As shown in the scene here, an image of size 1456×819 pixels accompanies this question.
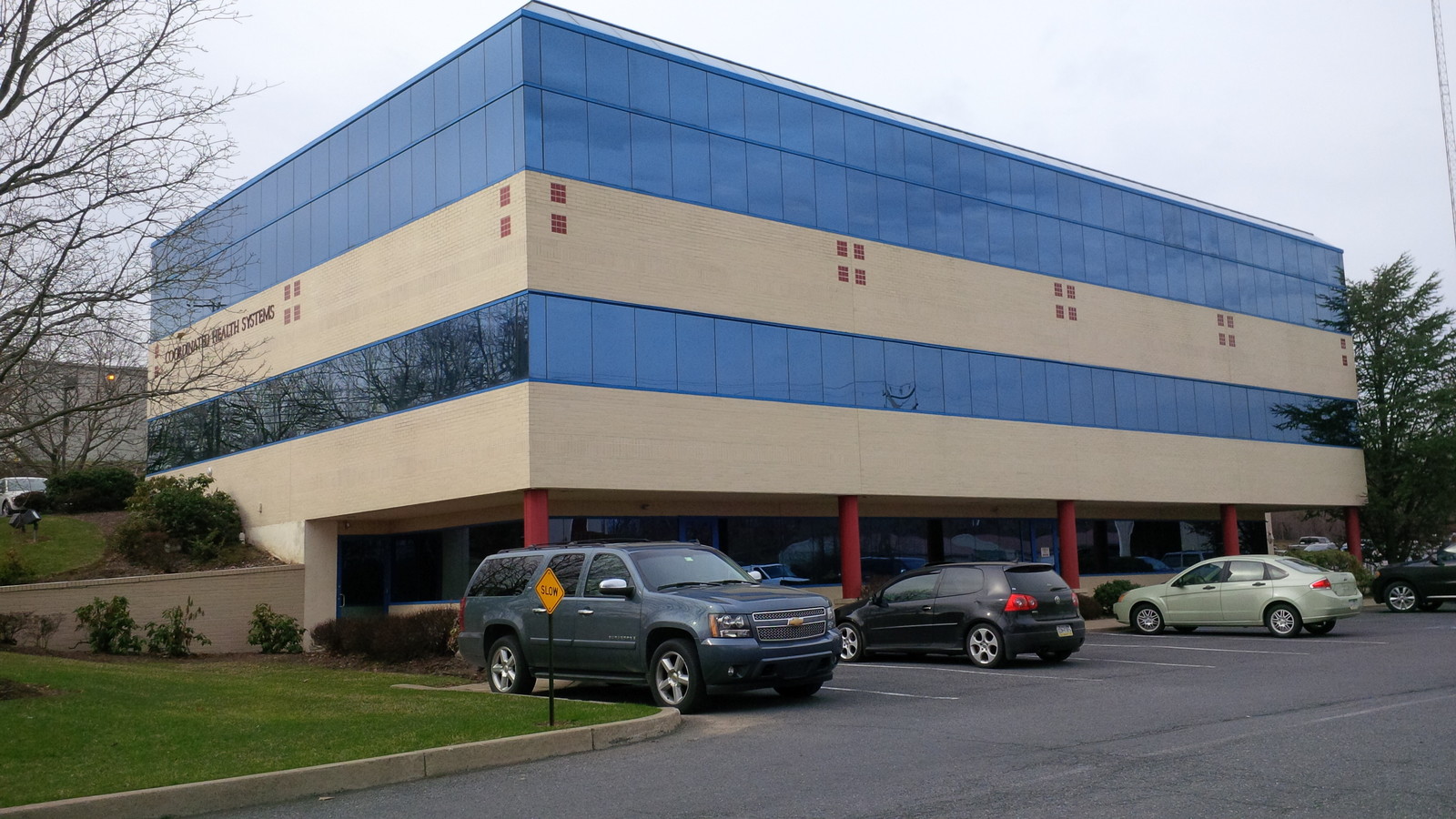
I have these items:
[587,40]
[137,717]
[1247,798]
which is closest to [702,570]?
[137,717]

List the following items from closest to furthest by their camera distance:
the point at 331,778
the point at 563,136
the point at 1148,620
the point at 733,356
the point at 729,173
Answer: the point at 331,778
the point at 563,136
the point at 1148,620
the point at 733,356
the point at 729,173

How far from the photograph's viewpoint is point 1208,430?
37.6 metres

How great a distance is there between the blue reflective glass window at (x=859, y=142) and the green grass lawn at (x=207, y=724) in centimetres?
1693

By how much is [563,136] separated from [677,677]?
534 inches

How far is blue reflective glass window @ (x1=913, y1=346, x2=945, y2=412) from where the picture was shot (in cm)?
2959

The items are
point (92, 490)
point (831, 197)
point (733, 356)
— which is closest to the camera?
point (733, 356)

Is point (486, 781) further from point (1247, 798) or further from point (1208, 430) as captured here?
point (1208, 430)

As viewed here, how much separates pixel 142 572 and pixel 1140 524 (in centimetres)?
2977

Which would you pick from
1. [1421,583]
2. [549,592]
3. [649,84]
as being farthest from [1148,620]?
[549,592]

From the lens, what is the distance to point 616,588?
13.8 metres

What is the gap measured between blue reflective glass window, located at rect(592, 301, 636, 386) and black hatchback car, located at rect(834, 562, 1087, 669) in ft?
24.7

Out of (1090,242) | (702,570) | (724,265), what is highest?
(1090,242)

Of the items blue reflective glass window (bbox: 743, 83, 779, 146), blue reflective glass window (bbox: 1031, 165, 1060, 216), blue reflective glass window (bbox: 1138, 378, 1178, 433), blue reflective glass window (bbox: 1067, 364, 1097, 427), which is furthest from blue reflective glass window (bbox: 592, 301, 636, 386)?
blue reflective glass window (bbox: 1138, 378, 1178, 433)

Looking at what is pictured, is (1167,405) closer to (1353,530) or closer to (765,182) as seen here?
(1353,530)
